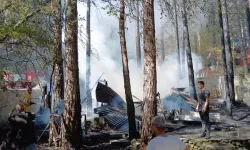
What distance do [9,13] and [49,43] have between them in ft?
4.41

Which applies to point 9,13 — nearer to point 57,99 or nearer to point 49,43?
point 49,43

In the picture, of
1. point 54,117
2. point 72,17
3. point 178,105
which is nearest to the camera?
point 72,17

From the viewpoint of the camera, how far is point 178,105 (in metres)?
16.7

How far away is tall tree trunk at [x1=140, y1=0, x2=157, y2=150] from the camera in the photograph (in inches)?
346

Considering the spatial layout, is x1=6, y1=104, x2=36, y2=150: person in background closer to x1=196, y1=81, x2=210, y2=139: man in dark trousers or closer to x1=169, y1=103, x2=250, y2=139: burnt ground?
x1=196, y1=81, x2=210, y2=139: man in dark trousers

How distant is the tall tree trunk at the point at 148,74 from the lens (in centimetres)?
879

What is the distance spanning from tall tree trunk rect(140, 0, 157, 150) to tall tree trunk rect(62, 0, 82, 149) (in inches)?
87.4

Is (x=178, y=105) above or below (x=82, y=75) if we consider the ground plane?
below

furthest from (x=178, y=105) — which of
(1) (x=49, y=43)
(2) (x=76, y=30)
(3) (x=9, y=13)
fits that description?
(3) (x=9, y=13)

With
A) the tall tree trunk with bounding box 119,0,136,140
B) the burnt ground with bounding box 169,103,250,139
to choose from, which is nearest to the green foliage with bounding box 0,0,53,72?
the tall tree trunk with bounding box 119,0,136,140

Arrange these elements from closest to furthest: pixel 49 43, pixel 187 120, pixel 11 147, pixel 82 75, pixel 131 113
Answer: pixel 11 147 → pixel 49 43 → pixel 131 113 → pixel 187 120 → pixel 82 75

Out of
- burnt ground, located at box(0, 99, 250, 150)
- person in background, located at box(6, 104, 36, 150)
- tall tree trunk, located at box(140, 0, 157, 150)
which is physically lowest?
burnt ground, located at box(0, 99, 250, 150)

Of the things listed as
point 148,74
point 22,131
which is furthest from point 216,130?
point 22,131

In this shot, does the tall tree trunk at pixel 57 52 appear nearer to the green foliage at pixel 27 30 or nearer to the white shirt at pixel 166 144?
the green foliage at pixel 27 30
